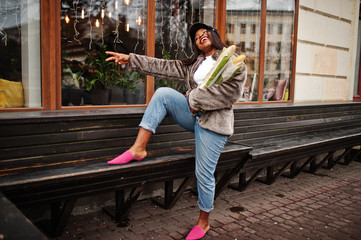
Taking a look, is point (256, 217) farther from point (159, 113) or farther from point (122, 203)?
point (159, 113)

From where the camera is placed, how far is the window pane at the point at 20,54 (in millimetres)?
3857

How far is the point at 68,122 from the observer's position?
342cm

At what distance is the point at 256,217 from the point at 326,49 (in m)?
5.26

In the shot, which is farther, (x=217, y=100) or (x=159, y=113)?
(x=159, y=113)

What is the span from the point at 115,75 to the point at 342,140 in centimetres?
413

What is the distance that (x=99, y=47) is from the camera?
15.3 feet

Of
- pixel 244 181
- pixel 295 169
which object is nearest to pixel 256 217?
pixel 244 181

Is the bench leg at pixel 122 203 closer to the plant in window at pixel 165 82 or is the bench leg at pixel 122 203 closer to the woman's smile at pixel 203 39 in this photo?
the woman's smile at pixel 203 39

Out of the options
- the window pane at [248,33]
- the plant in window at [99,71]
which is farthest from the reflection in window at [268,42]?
the plant in window at [99,71]

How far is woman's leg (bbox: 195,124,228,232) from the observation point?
323cm

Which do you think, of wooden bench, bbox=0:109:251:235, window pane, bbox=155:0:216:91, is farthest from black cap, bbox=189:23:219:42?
window pane, bbox=155:0:216:91

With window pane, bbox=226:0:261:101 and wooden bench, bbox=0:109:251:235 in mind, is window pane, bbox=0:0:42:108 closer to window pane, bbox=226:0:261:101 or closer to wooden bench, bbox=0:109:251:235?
wooden bench, bbox=0:109:251:235

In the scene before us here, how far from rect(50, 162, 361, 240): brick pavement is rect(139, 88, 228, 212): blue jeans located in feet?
1.99

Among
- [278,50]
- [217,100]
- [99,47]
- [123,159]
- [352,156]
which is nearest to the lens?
[217,100]
